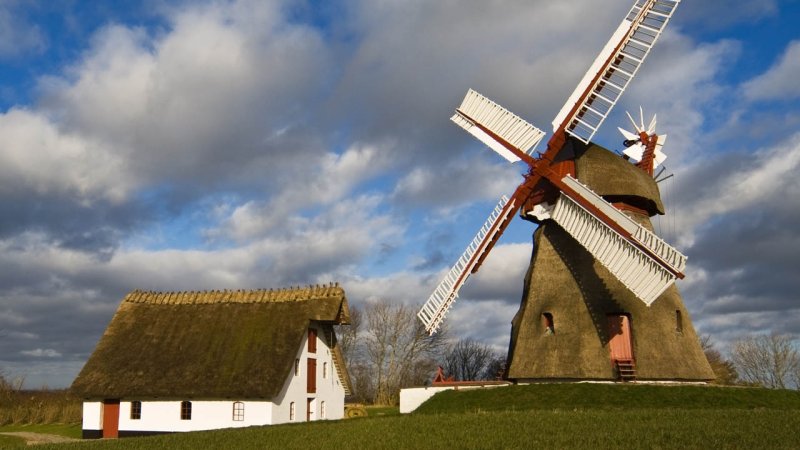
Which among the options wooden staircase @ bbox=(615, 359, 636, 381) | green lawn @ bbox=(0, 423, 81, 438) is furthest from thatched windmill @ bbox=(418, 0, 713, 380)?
green lawn @ bbox=(0, 423, 81, 438)

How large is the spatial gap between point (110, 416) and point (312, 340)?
950 cm

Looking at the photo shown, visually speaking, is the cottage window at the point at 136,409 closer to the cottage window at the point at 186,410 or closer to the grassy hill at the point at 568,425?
the cottage window at the point at 186,410

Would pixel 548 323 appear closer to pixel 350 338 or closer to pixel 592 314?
pixel 592 314

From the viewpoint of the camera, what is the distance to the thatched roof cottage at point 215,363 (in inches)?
1156

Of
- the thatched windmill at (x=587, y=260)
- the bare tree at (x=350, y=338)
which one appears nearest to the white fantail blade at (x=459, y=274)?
the thatched windmill at (x=587, y=260)

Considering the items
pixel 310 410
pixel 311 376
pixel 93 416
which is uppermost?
pixel 311 376

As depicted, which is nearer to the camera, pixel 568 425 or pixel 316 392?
pixel 568 425

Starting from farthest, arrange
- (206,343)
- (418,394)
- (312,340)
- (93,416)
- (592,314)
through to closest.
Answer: (312,340)
(206,343)
(93,416)
(418,394)
(592,314)

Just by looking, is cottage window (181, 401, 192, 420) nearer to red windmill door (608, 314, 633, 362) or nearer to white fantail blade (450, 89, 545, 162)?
white fantail blade (450, 89, 545, 162)

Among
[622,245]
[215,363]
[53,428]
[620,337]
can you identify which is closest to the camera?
[622,245]

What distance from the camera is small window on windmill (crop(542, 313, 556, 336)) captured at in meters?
27.9

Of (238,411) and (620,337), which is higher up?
(620,337)

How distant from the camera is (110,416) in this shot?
102 feet

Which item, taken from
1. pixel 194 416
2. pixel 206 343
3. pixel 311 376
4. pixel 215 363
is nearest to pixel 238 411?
pixel 194 416
